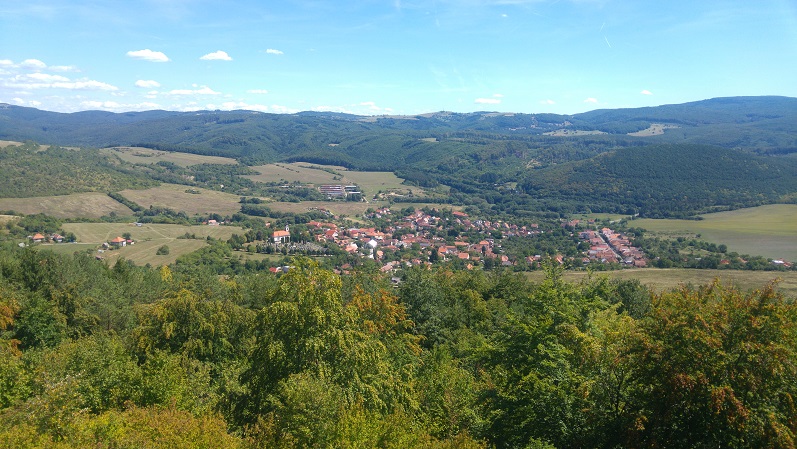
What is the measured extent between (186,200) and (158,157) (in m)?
55.3

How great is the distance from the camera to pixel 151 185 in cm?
10306

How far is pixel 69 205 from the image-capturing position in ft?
250

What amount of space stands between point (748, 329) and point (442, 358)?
10.3 m

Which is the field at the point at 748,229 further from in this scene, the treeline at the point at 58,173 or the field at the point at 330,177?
the treeline at the point at 58,173

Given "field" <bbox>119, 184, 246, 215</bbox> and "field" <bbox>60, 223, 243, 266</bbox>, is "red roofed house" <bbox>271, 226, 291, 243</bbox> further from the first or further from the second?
"field" <bbox>119, 184, 246, 215</bbox>

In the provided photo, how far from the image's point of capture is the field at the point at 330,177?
12411 cm

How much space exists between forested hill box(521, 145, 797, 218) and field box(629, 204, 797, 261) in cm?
652

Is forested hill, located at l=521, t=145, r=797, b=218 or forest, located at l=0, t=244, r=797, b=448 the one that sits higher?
forest, located at l=0, t=244, r=797, b=448

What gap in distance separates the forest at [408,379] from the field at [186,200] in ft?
249

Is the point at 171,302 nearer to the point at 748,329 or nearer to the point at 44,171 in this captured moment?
the point at 748,329

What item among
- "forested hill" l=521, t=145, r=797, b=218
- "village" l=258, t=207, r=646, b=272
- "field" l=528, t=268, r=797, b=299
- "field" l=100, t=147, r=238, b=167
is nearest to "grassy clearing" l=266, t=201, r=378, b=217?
"village" l=258, t=207, r=646, b=272

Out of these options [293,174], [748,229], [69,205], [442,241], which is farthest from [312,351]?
[293,174]

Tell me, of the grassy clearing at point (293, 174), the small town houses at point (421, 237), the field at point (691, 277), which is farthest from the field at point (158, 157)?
the field at point (691, 277)

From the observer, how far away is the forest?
7.10 meters
